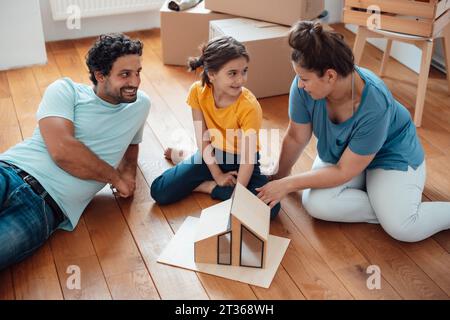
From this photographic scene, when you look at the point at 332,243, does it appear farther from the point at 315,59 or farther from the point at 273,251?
the point at 315,59

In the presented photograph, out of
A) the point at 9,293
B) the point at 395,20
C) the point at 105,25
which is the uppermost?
the point at 395,20

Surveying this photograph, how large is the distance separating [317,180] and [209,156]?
1.34ft

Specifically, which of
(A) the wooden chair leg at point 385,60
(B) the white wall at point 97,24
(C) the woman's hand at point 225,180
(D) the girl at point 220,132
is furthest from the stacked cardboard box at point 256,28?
(C) the woman's hand at point 225,180

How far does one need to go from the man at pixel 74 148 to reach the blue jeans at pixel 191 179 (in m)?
0.13

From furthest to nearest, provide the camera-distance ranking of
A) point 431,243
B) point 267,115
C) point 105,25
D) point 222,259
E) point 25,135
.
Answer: point 105,25 → point 267,115 → point 25,135 → point 431,243 → point 222,259

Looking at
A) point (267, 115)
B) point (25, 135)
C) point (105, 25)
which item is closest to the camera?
point (25, 135)

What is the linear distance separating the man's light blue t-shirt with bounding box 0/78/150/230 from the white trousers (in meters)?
0.71

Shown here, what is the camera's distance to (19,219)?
1.79 m

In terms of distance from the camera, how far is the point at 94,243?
1972 mm

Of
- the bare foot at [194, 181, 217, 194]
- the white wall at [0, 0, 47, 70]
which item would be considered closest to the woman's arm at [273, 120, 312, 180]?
the bare foot at [194, 181, 217, 194]

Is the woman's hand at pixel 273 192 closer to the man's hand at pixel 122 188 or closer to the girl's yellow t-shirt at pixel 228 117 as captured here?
the girl's yellow t-shirt at pixel 228 117

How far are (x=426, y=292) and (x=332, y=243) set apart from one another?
0.34 meters

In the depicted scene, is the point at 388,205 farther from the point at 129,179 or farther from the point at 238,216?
the point at 129,179
